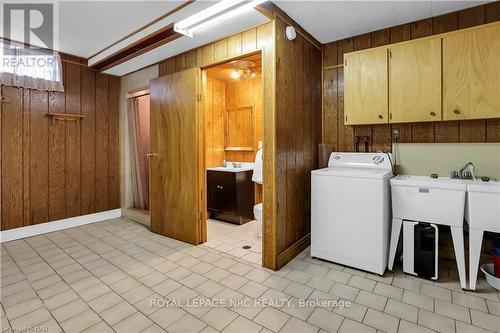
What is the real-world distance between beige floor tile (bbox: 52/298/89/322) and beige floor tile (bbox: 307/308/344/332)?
161cm

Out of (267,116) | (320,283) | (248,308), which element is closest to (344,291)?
(320,283)

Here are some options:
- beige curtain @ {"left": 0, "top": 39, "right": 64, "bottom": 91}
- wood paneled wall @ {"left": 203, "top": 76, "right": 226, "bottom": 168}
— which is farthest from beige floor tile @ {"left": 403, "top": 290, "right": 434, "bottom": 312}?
beige curtain @ {"left": 0, "top": 39, "right": 64, "bottom": 91}

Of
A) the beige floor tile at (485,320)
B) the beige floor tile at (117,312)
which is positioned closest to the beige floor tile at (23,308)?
the beige floor tile at (117,312)

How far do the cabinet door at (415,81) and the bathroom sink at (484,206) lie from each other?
0.71 m

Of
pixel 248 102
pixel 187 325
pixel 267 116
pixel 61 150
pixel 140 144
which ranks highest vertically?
pixel 248 102

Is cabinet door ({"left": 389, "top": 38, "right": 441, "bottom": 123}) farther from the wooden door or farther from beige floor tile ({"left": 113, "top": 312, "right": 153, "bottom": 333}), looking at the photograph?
beige floor tile ({"left": 113, "top": 312, "right": 153, "bottom": 333})

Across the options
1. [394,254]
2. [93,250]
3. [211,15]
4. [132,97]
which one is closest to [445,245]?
[394,254]

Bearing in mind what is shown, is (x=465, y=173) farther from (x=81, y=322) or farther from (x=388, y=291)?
(x=81, y=322)

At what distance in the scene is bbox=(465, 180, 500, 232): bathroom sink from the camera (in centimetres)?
193

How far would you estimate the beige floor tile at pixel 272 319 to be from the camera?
1686 mm

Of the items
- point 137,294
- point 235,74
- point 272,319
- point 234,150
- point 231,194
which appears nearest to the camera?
point 272,319

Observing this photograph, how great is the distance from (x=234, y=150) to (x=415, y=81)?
291cm

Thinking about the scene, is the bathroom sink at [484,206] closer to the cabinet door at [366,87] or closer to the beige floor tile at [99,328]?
the cabinet door at [366,87]

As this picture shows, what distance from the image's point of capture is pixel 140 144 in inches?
170
